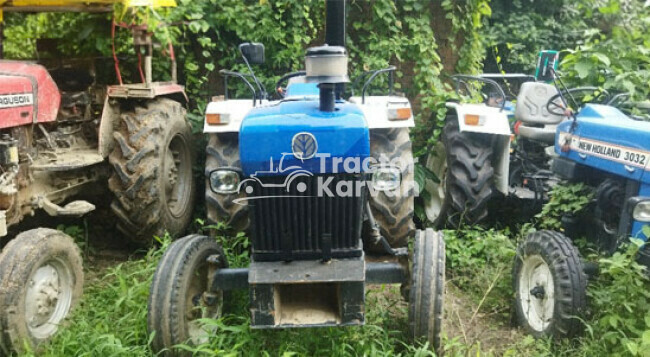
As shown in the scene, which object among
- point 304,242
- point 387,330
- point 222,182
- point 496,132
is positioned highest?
point 496,132

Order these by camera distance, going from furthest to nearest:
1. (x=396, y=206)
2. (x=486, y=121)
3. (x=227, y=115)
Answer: (x=486, y=121) < (x=227, y=115) < (x=396, y=206)

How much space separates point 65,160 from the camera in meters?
4.32

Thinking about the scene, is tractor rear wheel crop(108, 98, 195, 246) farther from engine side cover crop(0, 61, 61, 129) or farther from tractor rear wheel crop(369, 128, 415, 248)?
tractor rear wheel crop(369, 128, 415, 248)

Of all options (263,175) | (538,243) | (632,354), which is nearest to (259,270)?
(263,175)

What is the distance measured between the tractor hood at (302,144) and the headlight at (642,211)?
4.83ft

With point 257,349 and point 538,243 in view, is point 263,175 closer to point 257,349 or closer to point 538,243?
point 257,349

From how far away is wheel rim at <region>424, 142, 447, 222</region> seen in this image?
5.28 metres

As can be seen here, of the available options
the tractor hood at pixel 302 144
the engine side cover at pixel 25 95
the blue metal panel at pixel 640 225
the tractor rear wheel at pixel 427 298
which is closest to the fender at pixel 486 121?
the blue metal panel at pixel 640 225

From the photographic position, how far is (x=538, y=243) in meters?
3.44

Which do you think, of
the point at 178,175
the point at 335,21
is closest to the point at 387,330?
the point at 335,21

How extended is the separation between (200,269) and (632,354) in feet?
7.52

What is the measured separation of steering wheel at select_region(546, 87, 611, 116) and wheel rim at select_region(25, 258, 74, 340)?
134 inches

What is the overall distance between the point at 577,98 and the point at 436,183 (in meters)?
1.39

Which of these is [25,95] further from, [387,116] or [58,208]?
[387,116]
